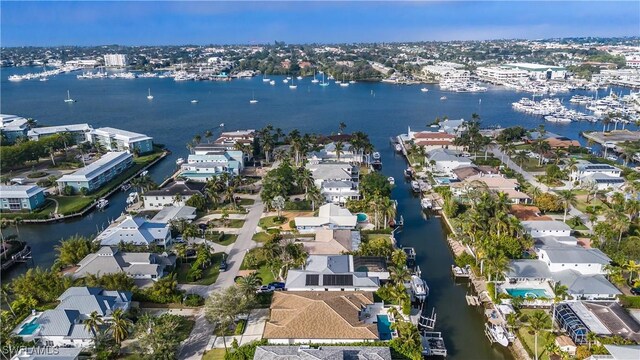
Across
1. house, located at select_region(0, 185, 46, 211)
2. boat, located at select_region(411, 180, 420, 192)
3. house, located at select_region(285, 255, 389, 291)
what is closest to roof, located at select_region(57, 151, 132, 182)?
house, located at select_region(0, 185, 46, 211)

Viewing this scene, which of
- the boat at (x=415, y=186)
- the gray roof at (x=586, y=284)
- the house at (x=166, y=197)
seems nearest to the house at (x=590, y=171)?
the boat at (x=415, y=186)

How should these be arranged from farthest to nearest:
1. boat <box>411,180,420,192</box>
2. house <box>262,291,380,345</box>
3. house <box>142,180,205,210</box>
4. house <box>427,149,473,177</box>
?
1. house <box>427,149,473,177</box>
2. boat <box>411,180,420,192</box>
3. house <box>142,180,205,210</box>
4. house <box>262,291,380,345</box>

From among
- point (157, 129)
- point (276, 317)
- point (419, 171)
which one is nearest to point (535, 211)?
point (419, 171)

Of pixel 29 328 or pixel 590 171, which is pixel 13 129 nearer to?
pixel 29 328

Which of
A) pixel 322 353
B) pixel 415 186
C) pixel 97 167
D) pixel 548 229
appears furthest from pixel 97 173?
pixel 548 229

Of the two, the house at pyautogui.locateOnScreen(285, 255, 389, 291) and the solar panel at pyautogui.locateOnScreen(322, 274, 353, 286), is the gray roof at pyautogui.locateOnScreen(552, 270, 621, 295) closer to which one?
the house at pyautogui.locateOnScreen(285, 255, 389, 291)

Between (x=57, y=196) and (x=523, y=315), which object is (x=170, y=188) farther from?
(x=523, y=315)
